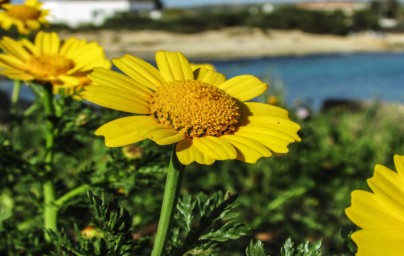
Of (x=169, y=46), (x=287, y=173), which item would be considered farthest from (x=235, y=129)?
(x=169, y=46)

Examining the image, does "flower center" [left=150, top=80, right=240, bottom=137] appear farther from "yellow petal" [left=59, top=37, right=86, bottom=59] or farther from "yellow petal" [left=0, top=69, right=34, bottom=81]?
"yellow petal" [left=59, top=37, right=86, bottom=59]

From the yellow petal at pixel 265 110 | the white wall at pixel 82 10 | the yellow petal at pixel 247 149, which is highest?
the white wall at pixel 82 10

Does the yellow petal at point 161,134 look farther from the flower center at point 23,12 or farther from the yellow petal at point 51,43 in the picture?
the flower center at point 23,12

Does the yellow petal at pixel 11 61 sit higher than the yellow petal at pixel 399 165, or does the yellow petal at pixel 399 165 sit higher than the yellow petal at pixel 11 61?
the yellow petal at pixel 11 61

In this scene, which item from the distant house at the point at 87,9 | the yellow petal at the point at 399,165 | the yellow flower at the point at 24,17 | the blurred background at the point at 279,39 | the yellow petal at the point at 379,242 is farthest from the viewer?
the distant house at the point at 87,9

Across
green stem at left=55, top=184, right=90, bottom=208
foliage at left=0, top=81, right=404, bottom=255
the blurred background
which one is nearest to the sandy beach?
the blurred background

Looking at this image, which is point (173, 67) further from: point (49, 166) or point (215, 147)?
point (49, 166)

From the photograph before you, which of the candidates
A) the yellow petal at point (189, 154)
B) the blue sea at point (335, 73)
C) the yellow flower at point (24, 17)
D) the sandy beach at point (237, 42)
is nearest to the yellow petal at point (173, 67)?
the yellow petal at point (189, 154)
